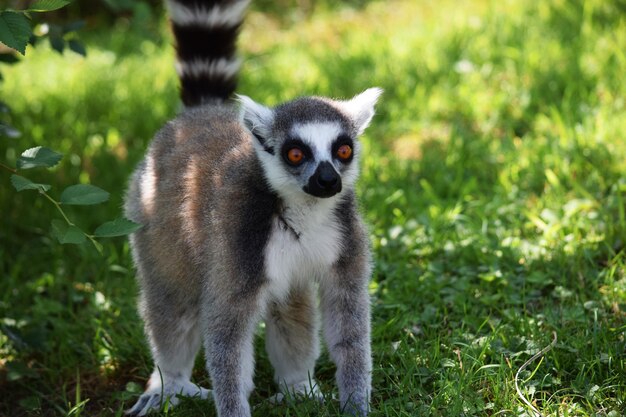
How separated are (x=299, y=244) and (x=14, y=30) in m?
1.28

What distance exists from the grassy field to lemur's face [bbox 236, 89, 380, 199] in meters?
0.92

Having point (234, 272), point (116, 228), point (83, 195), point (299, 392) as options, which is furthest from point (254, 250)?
point (299, 392)

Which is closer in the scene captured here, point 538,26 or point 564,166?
point 564,166

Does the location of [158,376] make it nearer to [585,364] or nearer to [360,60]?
[585,364]

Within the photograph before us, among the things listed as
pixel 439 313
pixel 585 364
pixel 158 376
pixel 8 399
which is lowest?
pixel 8 399

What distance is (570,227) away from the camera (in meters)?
4.45

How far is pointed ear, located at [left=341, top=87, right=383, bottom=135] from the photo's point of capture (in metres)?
3.40

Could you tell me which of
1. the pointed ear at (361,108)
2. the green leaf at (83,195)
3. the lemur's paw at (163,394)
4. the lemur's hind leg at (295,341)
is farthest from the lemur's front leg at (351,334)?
the green leaf at (83,195)

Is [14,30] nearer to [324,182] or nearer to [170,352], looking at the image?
[324,182]

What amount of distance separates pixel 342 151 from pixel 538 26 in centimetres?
434

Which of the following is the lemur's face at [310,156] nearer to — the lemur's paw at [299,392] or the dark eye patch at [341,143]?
Answer: the dark eye patch at [341,143]

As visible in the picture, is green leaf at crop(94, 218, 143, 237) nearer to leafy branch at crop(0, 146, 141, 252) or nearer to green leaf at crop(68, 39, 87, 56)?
leafy branch at crop(0, 146, 141, 252)

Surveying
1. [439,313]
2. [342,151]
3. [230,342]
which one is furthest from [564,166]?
[230,342]

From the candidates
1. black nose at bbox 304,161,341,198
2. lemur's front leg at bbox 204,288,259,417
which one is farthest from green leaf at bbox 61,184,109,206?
black nose at bbox 304,161,341,198
